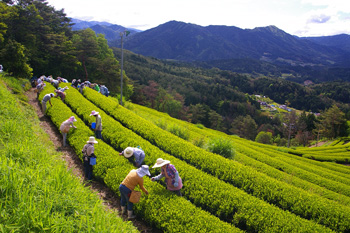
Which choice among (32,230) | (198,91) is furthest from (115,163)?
(198,91)

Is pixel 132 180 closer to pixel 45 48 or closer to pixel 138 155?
pixel 138 155

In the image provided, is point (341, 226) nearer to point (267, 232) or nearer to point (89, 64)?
point (267, 232)

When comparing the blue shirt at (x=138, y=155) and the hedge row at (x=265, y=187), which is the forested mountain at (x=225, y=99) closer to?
the hedge row at (x=265, y=187)

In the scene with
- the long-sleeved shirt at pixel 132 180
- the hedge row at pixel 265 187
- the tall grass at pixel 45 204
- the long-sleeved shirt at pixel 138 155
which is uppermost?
the tall grass at pixel 45 204

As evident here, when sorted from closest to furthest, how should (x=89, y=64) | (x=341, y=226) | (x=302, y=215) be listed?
(x=341, y=226)
(x=302, y=215)
(x=89, y=64)

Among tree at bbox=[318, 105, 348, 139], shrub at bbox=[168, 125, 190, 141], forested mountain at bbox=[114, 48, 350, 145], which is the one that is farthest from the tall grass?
tree at bbox=[318, 105, 348, 139]

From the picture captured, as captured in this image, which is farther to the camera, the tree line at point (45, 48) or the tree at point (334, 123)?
the tree at point (334, 123)

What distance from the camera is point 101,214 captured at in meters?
4.38

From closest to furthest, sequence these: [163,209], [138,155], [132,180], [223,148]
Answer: [163,209], [132,180], [138,155], [223,148]

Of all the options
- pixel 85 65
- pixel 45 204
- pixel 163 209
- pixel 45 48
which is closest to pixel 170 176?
pixel 163 209

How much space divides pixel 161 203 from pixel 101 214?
256 centimetres

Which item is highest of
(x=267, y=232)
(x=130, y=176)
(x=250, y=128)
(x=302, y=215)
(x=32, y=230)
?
(x=32, y=230)

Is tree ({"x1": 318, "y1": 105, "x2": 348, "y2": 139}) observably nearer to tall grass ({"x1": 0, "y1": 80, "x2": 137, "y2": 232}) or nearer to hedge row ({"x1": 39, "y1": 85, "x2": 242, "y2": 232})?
hedge row ({"x1": 39, "y1": 85, "x2": 242, "y2": 232})

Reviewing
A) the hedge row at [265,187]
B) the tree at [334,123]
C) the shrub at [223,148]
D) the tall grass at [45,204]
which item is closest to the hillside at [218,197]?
the hedge row at [265,187]
